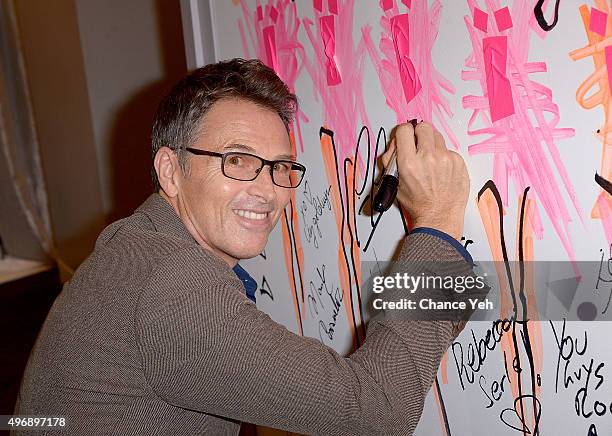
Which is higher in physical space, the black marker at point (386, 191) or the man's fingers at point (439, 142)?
the man's fingers at point (439, 142)

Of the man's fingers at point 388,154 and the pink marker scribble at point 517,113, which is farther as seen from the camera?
the man's fingers at point 388,154

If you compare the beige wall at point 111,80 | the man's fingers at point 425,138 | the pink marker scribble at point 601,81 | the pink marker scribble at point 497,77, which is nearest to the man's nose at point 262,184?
the man's fingers at point 425,138

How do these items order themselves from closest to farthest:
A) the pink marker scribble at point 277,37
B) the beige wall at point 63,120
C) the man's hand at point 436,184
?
the man's hand at point 436,184
the pink marker scribble at point 277,37
the beige wall at point 63,120

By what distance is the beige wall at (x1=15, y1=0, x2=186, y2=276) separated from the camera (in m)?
2.51

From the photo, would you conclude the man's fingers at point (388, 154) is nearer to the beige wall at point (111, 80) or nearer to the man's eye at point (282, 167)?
the man's eye at point (282, 167)

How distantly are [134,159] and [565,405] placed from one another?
2.08 metres

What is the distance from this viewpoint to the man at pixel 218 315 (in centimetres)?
76

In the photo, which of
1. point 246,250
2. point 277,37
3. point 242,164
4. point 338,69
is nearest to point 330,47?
point 338,69

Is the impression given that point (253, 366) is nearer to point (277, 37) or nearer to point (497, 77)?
point (497, 77)

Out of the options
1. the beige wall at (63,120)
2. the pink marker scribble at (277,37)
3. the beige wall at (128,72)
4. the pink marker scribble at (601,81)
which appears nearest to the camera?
the pink marker scribble at (601,81)

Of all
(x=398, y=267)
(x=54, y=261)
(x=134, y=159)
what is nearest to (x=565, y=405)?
(x=398, y=267)

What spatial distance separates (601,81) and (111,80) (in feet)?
7.03

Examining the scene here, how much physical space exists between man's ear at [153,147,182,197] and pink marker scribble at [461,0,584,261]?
17.7 inches
